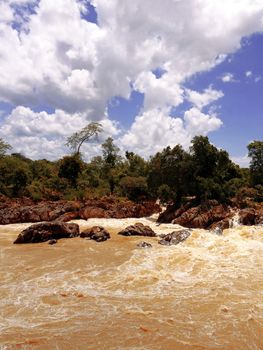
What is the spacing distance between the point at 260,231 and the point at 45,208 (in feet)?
63.3

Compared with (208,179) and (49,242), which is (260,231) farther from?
(49,242)

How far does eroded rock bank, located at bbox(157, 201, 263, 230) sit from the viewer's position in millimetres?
24859

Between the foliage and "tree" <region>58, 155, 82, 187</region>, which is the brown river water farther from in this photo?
"tree" <region>58, 155, 82, 187</region>

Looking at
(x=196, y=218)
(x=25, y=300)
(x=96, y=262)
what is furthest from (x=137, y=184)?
(x=25, y=300)

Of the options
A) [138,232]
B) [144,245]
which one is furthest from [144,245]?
[138,232]

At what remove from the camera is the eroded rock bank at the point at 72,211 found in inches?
1204

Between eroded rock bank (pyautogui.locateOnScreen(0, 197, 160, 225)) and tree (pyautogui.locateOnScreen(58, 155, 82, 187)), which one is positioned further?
tree (pyautogui.locateOnScreen(58, 155, 82, 187))

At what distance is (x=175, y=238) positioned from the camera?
22.0m

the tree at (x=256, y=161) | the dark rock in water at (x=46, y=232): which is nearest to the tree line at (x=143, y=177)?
the tree at (x=256, y=161)

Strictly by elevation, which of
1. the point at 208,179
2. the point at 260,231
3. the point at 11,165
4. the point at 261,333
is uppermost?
the point at 11,165

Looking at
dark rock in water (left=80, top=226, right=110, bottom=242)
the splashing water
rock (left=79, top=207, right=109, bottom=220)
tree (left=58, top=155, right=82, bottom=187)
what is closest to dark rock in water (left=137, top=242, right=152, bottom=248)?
dark rock in water (left=80, top=226, right=110, bottom=242)

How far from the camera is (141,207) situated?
3341cm

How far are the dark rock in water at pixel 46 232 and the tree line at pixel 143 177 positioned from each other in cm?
1172

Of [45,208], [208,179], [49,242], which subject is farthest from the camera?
[45,208]
